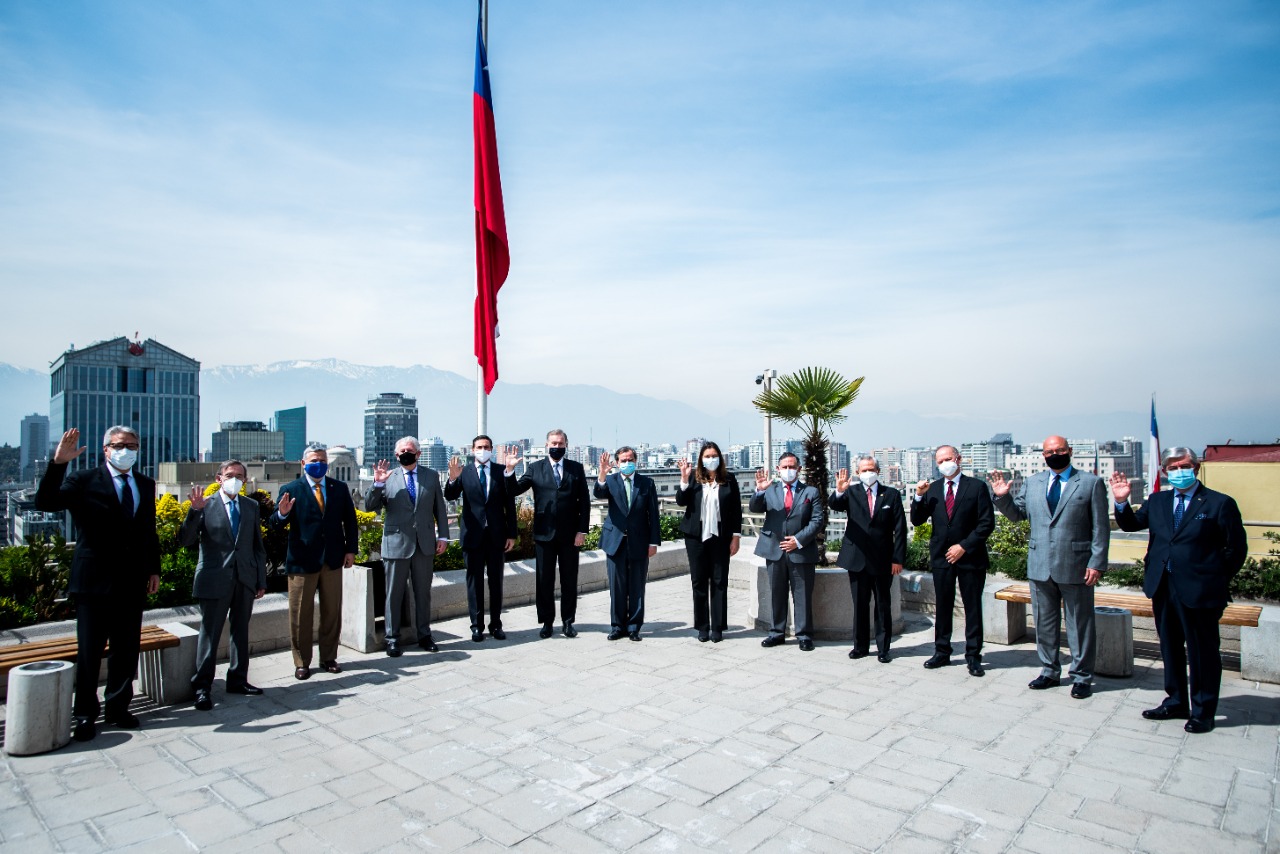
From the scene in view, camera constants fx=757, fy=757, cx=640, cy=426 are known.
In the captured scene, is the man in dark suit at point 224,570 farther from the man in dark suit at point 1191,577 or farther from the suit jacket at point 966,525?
the man in dark suit at point 1191,577

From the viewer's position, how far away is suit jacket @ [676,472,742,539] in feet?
24.5

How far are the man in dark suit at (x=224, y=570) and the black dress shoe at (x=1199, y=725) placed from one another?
6.73 m

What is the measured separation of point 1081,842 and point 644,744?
2.42m

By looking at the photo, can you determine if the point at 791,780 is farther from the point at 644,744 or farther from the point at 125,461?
the point at 125,461

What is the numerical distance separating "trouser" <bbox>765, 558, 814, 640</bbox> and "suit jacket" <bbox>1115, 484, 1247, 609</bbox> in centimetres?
286

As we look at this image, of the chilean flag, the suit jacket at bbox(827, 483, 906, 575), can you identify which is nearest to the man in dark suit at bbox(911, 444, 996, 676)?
the suit jacket at bbox(827, 483, 906, 575)

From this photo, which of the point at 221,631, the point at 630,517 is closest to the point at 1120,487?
the point at 630,517

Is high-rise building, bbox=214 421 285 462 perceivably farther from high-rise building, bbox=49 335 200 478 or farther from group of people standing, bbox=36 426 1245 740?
group of people standing, bbox=36 426 1245 740

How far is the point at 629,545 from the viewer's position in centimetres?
766

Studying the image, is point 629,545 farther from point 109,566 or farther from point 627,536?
point 109,566

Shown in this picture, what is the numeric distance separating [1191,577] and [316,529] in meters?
6.63

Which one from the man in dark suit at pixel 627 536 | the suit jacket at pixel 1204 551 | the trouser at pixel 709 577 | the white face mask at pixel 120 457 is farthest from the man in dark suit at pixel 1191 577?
the white face mask at pixel 120 457

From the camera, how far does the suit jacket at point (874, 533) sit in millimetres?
6773

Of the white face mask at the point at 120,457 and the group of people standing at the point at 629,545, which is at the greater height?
the white face mask at the point at 120,457
